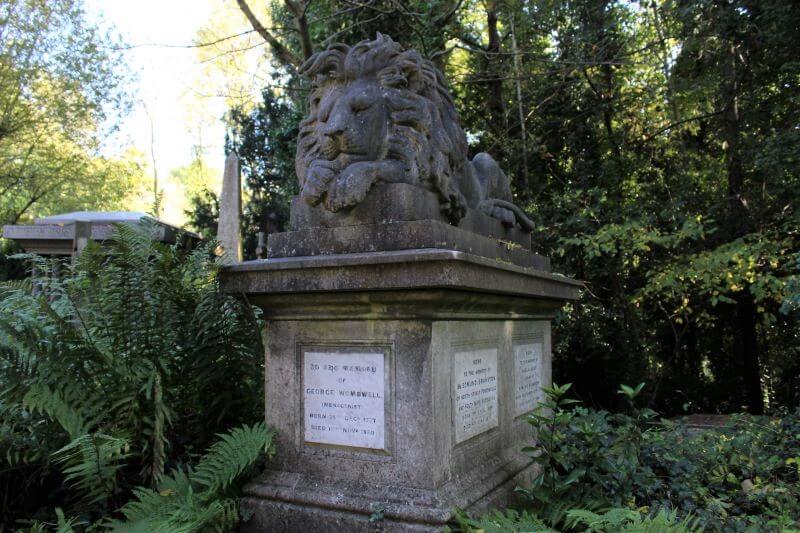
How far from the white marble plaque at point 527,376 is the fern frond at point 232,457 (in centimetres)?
177

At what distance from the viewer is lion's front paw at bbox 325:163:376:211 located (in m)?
3.09

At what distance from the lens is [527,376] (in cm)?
424

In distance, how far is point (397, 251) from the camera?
290cm

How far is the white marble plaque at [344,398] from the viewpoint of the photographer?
116 inches

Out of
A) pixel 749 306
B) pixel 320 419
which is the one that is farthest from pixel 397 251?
pixel 749 306

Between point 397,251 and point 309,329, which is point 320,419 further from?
point 397,251

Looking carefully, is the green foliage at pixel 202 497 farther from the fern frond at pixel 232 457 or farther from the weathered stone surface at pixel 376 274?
the weathered stone surface at pixel 376 274

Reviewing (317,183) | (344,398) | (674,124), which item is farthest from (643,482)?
(674,124)

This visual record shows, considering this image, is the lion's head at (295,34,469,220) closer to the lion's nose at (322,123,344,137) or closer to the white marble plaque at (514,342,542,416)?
the lion's nose at (322,123,344,137)

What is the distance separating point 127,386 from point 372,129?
6.53 ft

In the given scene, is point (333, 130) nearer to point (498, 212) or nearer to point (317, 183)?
point (317, 183)

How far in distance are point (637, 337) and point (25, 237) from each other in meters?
9.99

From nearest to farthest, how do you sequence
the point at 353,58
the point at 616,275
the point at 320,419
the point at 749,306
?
the point at 320,419
the point at 353,58
the point at 616,275
the point at 749,306

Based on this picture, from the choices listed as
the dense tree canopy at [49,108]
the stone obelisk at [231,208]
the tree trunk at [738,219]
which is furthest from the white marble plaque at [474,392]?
the dense tree canopy at [49,108]
